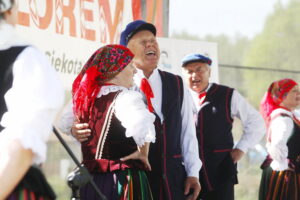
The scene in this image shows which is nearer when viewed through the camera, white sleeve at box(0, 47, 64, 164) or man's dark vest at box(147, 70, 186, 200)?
white sleeve at box(0, 47, 64, 164)

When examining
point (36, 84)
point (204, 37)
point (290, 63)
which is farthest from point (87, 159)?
point (204, 37)

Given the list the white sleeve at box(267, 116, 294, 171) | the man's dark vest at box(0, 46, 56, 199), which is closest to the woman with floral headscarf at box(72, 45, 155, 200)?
the man's dark vest at box(0, 46, 56, 199)

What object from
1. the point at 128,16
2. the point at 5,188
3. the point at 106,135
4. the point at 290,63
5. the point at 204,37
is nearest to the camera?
the point at 5,188

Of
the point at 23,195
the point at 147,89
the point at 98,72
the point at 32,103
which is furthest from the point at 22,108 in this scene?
the point at 147,89

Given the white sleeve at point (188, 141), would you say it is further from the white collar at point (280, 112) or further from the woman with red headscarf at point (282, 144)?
the white collar at point (280, 112)

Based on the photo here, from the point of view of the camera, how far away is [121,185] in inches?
133

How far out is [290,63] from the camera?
129 feet

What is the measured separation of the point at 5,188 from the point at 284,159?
164 inches

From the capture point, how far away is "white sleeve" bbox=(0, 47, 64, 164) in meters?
1.99

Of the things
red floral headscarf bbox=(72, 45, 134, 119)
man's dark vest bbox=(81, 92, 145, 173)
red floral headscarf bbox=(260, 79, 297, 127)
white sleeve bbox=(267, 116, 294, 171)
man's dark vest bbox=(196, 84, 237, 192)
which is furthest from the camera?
red floral headscarf bbox=(260, 79, 297, 127)

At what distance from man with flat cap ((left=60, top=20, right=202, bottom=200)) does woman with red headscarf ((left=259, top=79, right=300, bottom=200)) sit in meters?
1.83

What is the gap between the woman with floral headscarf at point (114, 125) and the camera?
3258 mm

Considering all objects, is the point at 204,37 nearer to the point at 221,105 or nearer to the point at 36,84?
the point at 221,105

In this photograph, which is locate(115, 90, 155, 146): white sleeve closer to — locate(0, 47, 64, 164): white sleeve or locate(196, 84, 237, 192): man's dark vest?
locate(0, 47, 64, 164): white sleeve
